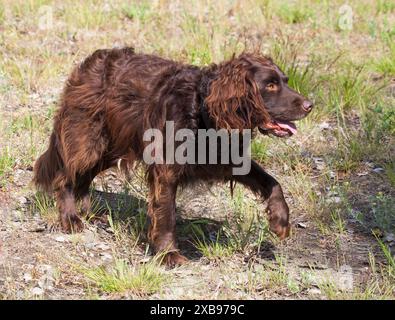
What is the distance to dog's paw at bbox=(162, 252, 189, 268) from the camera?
475 cm

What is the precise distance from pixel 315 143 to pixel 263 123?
214 centimetres

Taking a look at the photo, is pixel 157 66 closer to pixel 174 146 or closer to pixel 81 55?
pixel 174 146

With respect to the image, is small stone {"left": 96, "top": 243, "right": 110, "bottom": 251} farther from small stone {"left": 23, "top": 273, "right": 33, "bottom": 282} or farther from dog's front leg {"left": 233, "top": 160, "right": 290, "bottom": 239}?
dog's front leg {"left": 233, "top": 160, "right": 290, "bottom": 239}

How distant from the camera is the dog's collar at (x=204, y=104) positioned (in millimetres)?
4594

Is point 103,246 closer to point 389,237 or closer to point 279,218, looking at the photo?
point 279,218

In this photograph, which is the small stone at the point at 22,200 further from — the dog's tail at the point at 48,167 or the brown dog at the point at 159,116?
the brown dog at the point at 159,116

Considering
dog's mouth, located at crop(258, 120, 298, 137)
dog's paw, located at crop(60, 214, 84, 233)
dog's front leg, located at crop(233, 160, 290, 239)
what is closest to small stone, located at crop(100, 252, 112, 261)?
dog's paw, located at crop(60, 214, 84, 233)

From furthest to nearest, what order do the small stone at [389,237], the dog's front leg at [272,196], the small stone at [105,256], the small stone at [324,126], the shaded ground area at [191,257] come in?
the small stone at [324,126] → the small stone at [389,237] → the small stone at [105,256] → the dog's front leg at [272,196] → the shaded ground area at [191,257]

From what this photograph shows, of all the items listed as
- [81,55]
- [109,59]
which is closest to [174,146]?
[109,59]

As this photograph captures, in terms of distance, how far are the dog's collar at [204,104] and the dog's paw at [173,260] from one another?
0.84 meters

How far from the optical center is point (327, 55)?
8.16 metres

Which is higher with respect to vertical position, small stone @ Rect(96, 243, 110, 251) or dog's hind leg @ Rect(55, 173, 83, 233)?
dog's hind leg @ Rect(55, 173, 83, 233)

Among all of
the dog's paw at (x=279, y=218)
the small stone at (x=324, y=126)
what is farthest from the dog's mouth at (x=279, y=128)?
the small stone at (x=324, y=126)

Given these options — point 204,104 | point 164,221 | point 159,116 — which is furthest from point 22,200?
point 204,104
